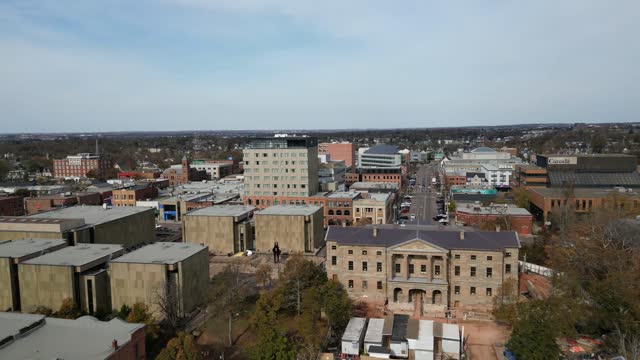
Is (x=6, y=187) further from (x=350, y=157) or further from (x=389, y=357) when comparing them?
(x=389, y=357)

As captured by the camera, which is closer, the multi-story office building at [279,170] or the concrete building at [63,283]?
the concrete building at [63,283]

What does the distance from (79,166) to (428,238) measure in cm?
15871

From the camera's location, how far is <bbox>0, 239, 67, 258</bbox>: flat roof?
50.3 meters

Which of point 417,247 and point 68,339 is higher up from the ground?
point 417,247

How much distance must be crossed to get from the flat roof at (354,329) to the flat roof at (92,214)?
123ft

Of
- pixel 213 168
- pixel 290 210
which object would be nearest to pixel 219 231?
pixel 290 210

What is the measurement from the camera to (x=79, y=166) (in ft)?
579

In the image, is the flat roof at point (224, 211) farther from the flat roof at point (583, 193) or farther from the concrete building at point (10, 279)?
the flat roof at point (583, 193)

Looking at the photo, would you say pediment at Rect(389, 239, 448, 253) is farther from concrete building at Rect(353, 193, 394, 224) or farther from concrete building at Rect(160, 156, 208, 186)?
concrete building at Rect(160, 156, 208, 186)

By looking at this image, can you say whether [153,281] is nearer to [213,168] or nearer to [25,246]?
[25,246]

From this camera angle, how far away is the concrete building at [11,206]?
329 ft

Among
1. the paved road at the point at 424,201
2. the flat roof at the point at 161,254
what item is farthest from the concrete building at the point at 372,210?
the flat roof at the point at 161,254

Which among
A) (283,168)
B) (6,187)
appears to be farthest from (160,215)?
(6,187)

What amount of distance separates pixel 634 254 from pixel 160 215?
279ft
